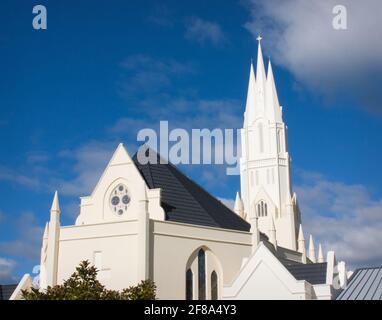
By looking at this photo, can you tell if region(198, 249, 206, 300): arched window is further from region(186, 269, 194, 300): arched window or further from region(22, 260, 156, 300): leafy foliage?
region(22, 260, 156, 300): leafy foliage

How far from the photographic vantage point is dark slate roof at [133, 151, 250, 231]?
39.3m

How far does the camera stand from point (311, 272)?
104ft

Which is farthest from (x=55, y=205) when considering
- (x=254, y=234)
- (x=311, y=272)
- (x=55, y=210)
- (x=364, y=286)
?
(x=364, y=286)

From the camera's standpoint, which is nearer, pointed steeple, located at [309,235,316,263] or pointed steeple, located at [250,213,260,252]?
pointed steeple, located at [250,213,260,252]

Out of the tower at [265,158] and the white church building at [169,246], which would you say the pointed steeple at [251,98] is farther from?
the white church building at [169,246]

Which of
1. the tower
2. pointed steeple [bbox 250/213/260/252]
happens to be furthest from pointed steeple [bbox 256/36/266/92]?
pointed steeple [bbox 250/213/260/252]

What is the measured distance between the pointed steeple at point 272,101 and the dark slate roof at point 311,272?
43334mm

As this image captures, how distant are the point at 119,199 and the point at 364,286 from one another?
19235mm

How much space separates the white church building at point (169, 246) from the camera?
1185 inches

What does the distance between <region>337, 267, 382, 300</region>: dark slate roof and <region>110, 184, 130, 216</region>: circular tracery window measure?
56.0 feet

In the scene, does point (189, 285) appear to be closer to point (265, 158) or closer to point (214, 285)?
point (214, 285)

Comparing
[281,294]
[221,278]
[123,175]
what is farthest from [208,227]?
[281,294]
